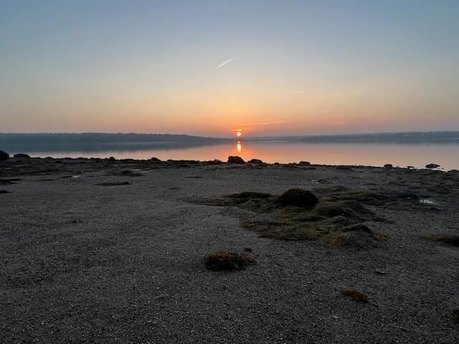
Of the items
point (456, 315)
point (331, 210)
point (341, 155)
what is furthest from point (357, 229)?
point (341, 155)

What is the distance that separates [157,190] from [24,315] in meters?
16.9

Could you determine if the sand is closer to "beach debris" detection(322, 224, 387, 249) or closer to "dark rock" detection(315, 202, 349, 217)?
"beach debris" detection(322, 224, 387, 249)

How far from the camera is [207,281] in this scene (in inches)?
351

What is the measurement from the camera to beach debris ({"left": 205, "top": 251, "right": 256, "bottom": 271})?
9.67 metres

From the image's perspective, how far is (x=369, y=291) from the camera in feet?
28.0

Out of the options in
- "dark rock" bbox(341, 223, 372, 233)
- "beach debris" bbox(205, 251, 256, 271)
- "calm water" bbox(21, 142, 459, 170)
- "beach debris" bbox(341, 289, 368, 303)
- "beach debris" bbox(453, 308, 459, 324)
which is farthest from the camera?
"calm water" bbox(21, 142, 459, 170)

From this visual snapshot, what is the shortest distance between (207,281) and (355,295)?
A: 3.24 m

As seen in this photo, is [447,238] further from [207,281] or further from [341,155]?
[341,155]

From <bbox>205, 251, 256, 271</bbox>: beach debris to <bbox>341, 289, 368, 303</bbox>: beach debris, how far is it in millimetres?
2614

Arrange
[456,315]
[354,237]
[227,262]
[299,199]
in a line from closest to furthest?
[456,315]
[227,262]
[354,237]
[299,199]

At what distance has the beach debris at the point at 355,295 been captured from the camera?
7.98 metres

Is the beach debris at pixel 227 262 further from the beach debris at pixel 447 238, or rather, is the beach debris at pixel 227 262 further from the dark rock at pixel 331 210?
the beach debris at pixel 447 238

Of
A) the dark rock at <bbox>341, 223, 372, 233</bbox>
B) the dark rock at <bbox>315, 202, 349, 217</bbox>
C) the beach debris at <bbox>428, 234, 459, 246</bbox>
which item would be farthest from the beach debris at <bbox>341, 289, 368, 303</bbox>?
the dark rock at <bbox>315, 202, 349, 217</bbox>

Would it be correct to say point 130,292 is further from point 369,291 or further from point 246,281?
point 369,291
